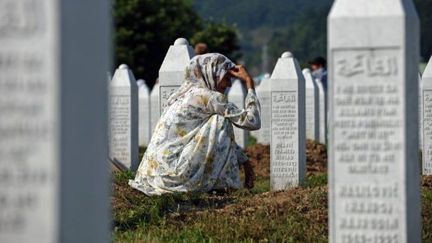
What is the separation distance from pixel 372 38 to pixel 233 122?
6.35 meters

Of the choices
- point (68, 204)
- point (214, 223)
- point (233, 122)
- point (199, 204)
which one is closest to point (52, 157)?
point (68, 204)

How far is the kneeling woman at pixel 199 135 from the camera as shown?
15539 mm

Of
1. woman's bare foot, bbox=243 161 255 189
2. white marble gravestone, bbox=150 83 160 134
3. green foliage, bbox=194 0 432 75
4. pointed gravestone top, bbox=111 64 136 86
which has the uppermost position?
green foliage, bbox=194 0 432 75

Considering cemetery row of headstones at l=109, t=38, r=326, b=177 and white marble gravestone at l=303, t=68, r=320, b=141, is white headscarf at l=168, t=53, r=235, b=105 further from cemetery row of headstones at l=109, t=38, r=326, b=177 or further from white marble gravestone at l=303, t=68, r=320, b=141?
white marble gravestone at l=303, t=68, r=320, b=141

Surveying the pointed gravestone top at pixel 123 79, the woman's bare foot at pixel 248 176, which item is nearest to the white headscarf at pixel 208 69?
the woman's bare foot at pixel 248 176

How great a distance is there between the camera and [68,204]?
720 centimetres

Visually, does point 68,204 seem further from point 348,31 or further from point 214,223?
point 214,223

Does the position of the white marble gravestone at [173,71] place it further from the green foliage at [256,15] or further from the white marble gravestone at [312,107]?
the green foliage at [256,15]

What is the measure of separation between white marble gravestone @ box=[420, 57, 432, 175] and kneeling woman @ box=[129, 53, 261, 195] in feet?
10.3

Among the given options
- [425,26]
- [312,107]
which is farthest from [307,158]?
[425,26]

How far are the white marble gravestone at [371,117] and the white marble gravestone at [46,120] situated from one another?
8.44 ft

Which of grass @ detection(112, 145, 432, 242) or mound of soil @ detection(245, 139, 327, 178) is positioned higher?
mound of soil @ detection(245, 139, 327, 178)

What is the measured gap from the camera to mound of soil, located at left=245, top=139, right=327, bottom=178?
2238cm

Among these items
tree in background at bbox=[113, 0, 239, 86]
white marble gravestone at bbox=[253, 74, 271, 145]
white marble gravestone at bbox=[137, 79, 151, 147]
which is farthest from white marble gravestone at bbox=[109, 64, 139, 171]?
tree in background at bbox=[113, 0, 239, 86]
